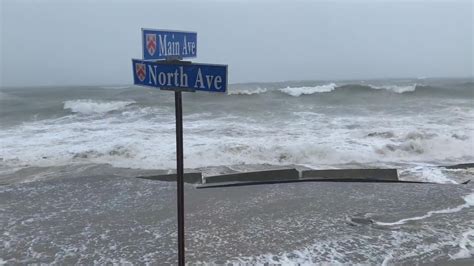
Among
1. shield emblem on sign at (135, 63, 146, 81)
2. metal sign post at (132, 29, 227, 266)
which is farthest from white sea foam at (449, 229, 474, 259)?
shield emblem on sign at (135, 63, 146, 81)

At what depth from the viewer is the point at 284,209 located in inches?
225

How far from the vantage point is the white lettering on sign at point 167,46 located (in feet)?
8.93

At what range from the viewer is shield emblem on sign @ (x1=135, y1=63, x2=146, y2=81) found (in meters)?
2.58

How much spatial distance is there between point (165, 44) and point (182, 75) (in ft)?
1.24

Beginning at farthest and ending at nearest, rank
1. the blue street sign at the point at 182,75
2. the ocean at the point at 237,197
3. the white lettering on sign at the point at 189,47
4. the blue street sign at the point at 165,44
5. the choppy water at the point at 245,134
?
the choppy water at the point at 245,134
the ocean at the point at 237,197
the white lettering on sign at the point at 189,47
the blue street sign at the point at 165,44
the blue street sign at the point at 182,75

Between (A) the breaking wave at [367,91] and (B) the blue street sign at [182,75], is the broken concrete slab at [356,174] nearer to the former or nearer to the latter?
(B) the blue street sign at [182,75]

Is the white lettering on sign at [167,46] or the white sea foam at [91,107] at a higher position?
the white lettering on sign at [167,46]

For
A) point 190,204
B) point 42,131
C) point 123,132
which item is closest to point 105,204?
point 190,204

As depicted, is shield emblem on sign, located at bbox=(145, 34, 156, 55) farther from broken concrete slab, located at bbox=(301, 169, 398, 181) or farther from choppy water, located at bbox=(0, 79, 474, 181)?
choppy water, located at bbox=(0, 79, 474, 181)

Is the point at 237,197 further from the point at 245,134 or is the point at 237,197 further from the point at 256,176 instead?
the point at 245,134

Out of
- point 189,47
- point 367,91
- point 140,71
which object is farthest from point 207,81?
point 367,91

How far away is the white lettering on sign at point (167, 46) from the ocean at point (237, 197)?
215 centimetres

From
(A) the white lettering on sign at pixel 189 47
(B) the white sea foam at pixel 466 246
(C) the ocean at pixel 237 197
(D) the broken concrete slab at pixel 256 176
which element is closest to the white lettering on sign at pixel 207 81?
(A) the white lettering on sign at pixel 189 47

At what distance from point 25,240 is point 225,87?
11.5ft
